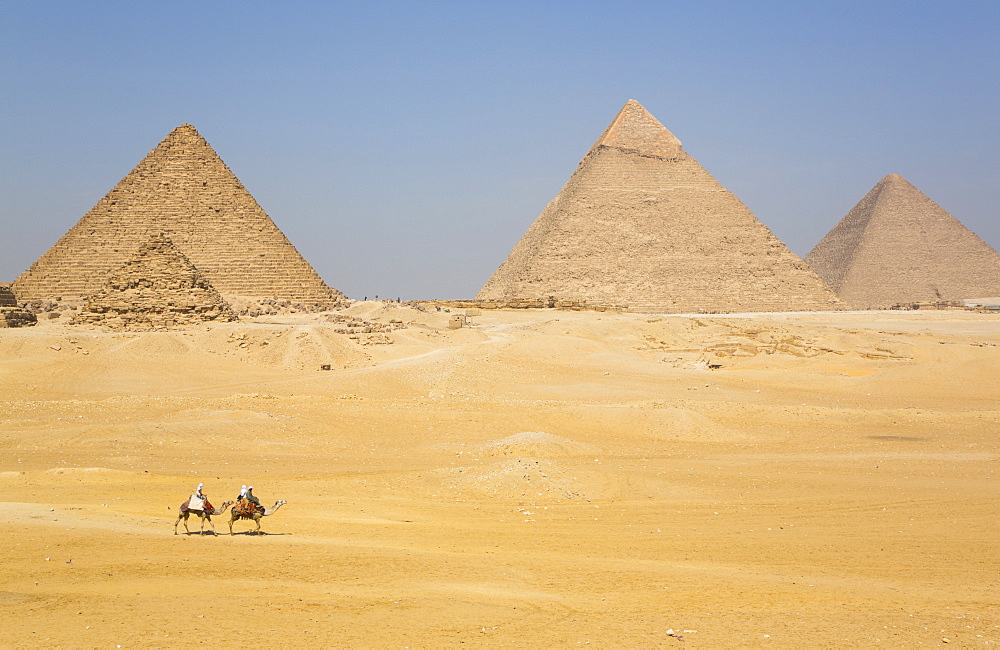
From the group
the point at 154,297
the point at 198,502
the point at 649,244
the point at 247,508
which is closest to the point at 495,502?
the point at 247,508

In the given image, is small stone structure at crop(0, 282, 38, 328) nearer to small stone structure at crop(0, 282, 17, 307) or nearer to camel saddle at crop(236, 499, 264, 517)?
small stone structure at crop(0, 282, 17, 307)

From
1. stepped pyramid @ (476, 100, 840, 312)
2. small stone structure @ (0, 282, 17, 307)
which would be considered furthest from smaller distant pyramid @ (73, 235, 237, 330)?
stepped pyramid @ (476, 100, 840, 312)

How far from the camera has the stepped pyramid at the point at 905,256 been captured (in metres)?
79.4

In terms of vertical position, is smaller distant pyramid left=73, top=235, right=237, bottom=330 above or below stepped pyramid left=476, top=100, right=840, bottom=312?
below

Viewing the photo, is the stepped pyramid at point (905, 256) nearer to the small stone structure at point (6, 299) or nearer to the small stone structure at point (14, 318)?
the small stone structure at point (6, 299)

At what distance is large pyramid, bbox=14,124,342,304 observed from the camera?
123 ft

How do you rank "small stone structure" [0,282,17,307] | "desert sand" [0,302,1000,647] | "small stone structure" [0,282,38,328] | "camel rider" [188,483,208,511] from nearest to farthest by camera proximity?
"desert sand" [0,302,1000,647]
"camel rider" [188,483,208,511]
"small stone structure" [0,282,38,328]
"small stone structure" [0,282,17,307]

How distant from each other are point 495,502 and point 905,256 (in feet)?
265

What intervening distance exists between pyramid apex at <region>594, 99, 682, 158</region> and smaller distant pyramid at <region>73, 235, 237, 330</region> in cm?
5179

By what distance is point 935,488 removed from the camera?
9125 mm

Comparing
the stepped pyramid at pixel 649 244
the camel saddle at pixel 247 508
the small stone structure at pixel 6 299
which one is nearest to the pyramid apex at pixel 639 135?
the stepped pyramid at pixel 649 244

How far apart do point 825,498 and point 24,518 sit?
21.0 ft

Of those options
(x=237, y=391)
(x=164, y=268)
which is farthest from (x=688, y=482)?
(x=164, y=268)

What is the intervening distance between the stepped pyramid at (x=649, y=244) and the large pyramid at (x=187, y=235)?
27631 millimetres
